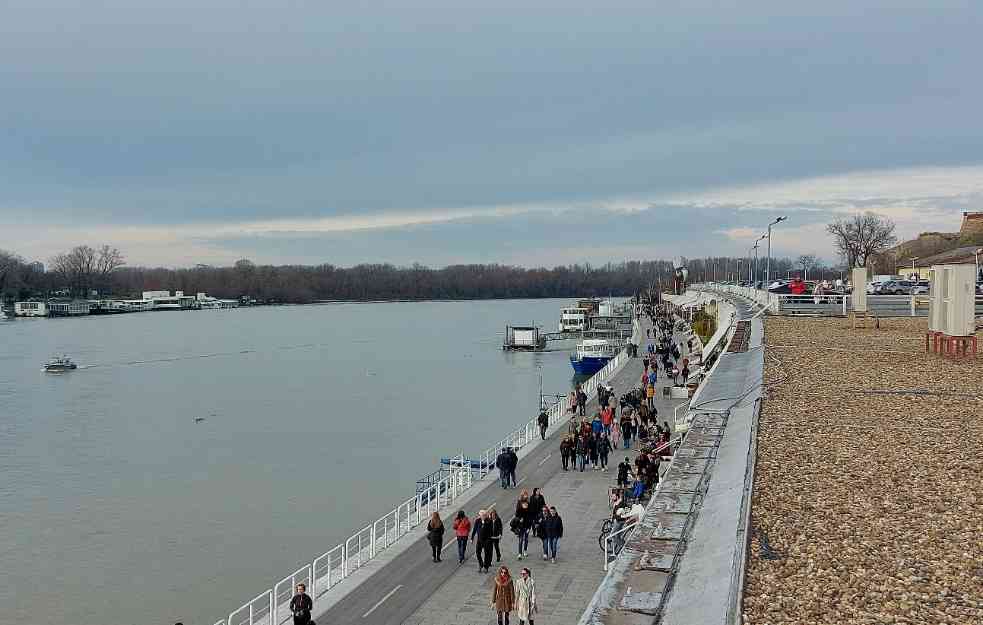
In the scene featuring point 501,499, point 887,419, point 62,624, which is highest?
point 887,419

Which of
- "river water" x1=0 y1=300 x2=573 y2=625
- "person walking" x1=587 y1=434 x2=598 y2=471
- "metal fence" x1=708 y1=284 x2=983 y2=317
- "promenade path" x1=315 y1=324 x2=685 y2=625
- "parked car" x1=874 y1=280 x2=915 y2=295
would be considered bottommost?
"river water" x1=0 y1=300 x2=573 y2=625

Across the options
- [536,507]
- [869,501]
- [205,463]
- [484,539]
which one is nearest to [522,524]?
[536,507]

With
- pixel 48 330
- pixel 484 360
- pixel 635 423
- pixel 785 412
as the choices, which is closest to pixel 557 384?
pixel 484 360

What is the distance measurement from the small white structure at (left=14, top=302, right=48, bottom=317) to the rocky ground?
166 metres

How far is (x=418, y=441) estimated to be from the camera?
31.6m

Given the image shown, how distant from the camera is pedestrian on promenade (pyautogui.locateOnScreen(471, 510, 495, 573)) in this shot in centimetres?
1180

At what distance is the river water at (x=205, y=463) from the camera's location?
17.5 m

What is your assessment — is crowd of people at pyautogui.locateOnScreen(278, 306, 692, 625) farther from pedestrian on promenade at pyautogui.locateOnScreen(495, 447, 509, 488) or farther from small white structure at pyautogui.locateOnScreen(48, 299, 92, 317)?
small white structure at pyautogui.locateOnScreen(48, 299, 92, 317)

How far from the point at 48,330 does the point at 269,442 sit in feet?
308

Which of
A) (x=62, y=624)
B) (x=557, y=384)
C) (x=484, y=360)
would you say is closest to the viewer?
(x=62, y=624)

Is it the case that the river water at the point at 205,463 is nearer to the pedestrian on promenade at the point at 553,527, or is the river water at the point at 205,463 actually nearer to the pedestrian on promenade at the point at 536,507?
the pedestrian on promenade at the point at 536,507

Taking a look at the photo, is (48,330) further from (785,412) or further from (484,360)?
(785,412)

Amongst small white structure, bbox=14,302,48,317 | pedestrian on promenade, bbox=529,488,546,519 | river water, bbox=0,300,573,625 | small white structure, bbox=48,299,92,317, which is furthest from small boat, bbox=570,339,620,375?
small white structure, bbox=14,302,48,317

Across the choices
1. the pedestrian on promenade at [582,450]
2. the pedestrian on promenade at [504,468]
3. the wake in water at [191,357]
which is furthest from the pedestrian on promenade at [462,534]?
the wake in water at [191,357]
